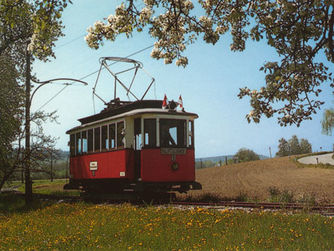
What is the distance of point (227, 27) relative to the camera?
11797 mm

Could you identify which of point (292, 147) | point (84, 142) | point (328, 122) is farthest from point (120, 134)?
point (292, 147)

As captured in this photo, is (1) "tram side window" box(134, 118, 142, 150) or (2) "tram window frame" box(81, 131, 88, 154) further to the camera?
(2) "tram window frame" box(81, 131, 88, 154)

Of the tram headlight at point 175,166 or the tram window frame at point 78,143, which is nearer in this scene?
the tram headlight at point 175,166

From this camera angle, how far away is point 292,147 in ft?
348

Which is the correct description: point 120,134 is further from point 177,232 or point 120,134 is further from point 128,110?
point 177,232

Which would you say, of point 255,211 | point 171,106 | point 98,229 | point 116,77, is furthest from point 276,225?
point 116,77

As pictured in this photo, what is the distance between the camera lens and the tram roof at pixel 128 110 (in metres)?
Result: 14.0

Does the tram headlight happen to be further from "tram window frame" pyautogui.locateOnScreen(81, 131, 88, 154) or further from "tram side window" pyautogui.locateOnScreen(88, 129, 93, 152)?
"tram window frame" pyautogui.locateOnScreen(81, 131, 88, 154)

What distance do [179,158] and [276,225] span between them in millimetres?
6451

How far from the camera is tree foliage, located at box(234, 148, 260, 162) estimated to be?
97.8 m

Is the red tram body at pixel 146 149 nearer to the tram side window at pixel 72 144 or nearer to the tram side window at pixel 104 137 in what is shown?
the tram side window at pixel 104 137

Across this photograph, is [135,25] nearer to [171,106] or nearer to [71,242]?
[171,106]

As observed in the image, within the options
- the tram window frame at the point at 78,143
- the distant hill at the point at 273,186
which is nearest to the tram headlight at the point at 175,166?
the distant hill at the point at 273,186

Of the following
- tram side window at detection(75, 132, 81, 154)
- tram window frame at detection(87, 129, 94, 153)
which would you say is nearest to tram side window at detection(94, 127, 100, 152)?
tram window frame at detection(87, 129, 94, 153)
